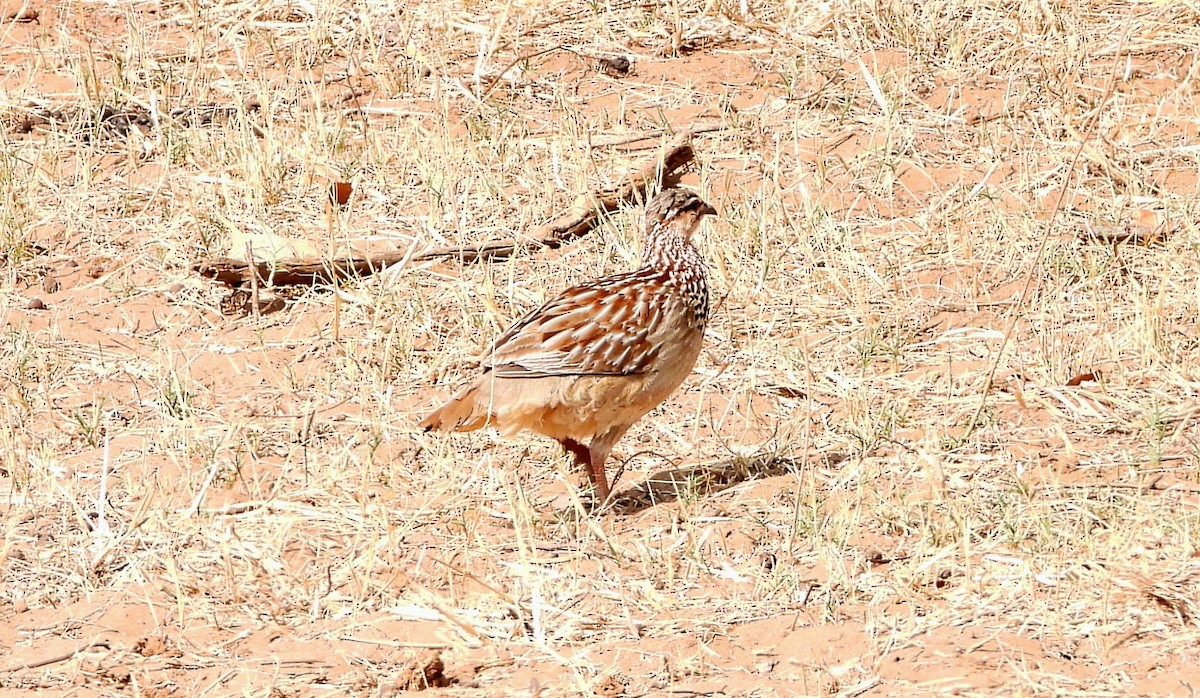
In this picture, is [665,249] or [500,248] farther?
[500,248]

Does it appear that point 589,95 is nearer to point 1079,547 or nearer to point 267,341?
point 267,341

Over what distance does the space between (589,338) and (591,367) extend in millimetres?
124

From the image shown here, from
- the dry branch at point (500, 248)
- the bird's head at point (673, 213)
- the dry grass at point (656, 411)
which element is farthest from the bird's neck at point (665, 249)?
the dry branch at point (500, 248)

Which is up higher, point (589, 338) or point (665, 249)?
point (665, 249)

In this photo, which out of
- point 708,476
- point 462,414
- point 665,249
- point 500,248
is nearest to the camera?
point 462,414

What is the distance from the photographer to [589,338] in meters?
6.74

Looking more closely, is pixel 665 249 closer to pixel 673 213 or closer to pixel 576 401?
pixel 673 213

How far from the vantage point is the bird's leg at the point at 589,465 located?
6887 millimetres

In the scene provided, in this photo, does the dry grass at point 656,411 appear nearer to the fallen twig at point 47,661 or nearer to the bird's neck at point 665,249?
the fallen twig at point 47,661

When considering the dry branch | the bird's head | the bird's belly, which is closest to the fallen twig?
the bird's belly

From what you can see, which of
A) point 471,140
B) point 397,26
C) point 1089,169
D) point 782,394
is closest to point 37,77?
point 397,26

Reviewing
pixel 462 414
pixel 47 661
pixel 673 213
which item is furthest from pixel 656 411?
pixel 47 661

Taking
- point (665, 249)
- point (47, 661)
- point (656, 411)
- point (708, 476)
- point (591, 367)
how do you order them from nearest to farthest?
point (47, 661) → point (591, 367) → point (708, 476) → point (665, 249) → point (656, 411)

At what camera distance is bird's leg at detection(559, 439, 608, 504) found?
22.6ft
